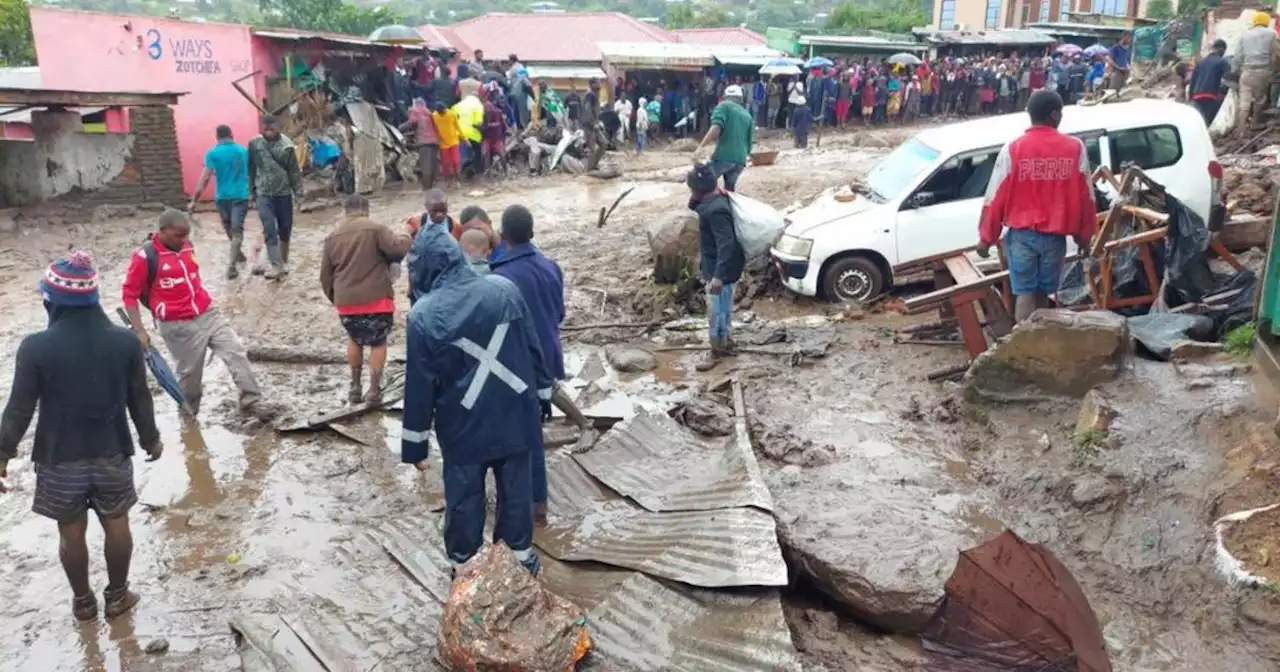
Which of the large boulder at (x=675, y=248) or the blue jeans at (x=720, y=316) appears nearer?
the blue jeans at (x=720, y=316)

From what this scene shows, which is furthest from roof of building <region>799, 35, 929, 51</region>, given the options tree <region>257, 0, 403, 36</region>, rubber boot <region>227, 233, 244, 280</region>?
rubber boot <region>227, 233, 244, 280</region>

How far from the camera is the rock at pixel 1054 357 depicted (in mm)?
5941

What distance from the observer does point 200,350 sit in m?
6.66

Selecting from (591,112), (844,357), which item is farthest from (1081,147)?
(591,112)

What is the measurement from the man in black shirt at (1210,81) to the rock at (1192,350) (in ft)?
32.8

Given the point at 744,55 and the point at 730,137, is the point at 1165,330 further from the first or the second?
the point at 744,55

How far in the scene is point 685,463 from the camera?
5.86 metres

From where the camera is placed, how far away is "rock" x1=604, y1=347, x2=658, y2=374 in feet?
26.5

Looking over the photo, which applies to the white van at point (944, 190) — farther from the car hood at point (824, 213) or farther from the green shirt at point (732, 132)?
the green shirt at point (732, 132)

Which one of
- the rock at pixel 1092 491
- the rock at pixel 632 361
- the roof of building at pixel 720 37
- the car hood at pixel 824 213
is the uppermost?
the roof of building at pixel 720 37

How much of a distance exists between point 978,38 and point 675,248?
28.3 meters

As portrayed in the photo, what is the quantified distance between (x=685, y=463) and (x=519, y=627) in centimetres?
227

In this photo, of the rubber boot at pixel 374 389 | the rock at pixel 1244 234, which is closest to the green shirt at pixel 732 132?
the rock at pixel 1244 234

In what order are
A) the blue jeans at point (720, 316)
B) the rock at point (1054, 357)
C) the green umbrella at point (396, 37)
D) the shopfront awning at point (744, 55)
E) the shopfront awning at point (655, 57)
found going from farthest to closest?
the shopfront awning at point (744, 55) < the shopfront awning at point (655, 57) < the green umbrella at point (396, 37) < the blue jeans at point (720, 316) < the rock at point (1054, 357)
